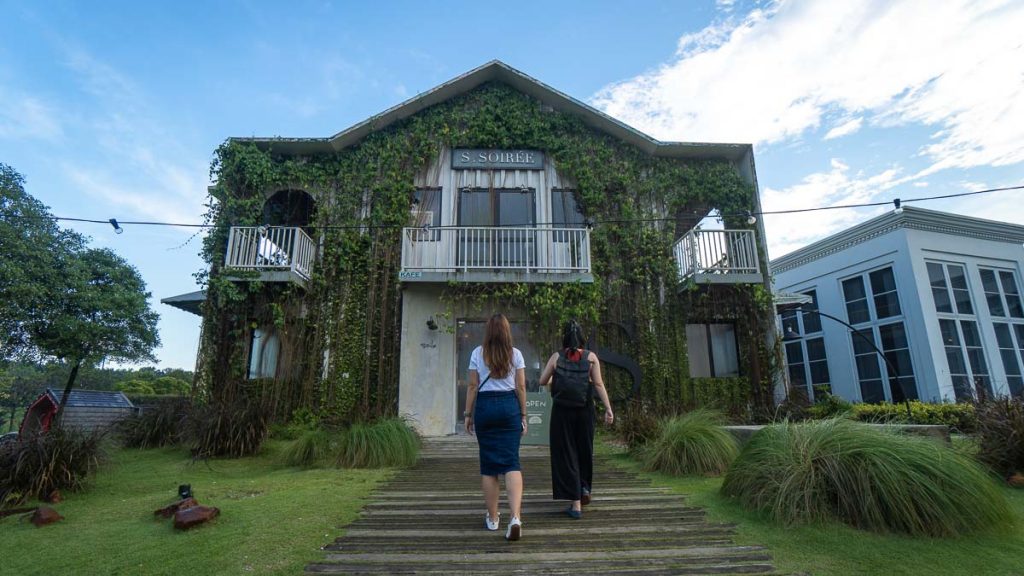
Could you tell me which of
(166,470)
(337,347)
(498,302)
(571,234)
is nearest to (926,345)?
(571,234)

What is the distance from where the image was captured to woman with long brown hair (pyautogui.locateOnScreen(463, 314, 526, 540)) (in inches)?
129

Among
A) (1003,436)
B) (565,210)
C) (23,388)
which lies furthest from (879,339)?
(23,388)

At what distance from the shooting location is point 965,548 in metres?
3.04

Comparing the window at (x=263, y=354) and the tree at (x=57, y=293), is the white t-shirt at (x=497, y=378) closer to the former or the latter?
the window at (x=263, y=354)

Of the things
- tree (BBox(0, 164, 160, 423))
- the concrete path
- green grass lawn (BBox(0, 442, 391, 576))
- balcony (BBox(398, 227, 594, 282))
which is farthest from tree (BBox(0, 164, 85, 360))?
the concrete path

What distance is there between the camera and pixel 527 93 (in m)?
11.5

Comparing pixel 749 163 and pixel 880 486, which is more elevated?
pixel 749 163

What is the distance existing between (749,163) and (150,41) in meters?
Result: 12.0

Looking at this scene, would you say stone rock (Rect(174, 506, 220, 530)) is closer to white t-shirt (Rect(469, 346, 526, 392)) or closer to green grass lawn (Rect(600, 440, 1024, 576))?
white t-shirt (Rect(469, 346, 526, 392))

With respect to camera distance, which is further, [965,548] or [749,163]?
[749,163]

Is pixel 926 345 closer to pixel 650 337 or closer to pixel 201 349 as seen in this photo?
pixel 650 337

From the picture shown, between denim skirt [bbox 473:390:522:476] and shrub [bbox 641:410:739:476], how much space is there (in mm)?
2831

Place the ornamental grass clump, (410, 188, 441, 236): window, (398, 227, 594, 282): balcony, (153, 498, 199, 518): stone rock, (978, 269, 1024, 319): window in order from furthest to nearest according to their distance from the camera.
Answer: (978, 269, 1024, 319): window
(410, 188, 441, 236): window
(398, 227, 594, 282): balcony
(153, 498, 199, 518): stone rock
the ornamental grass clump

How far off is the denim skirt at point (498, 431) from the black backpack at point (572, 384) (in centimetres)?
47
